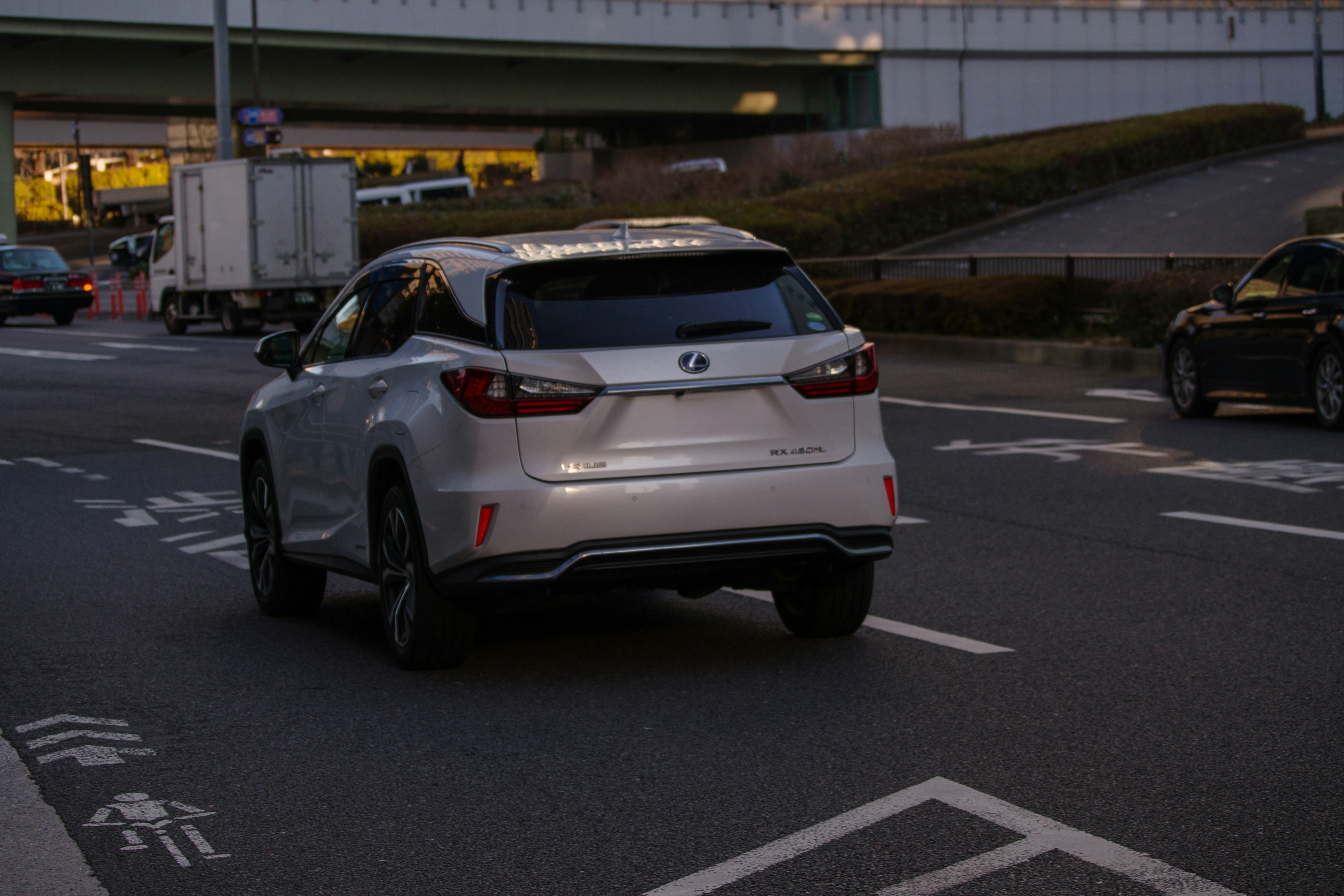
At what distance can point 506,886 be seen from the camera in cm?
433

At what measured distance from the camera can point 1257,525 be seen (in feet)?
32.5

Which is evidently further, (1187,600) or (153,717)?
(1187,600)

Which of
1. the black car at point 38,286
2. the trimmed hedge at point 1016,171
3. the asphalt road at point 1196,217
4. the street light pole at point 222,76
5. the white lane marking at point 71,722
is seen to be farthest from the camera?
the trimmed hedge at point 1016,171

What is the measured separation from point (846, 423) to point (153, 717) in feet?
9.02

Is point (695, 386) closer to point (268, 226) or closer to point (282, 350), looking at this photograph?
point (282, 350)

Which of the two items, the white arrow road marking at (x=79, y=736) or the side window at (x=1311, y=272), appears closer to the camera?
the white arrow road marking at (x=79, y=736)

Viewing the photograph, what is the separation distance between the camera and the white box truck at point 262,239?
114ft

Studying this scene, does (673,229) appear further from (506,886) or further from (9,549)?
(9,549)

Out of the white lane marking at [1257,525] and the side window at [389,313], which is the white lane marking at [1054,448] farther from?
the side window at [389,313]

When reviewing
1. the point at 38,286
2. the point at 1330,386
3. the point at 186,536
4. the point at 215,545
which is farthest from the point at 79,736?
the point at 38,286

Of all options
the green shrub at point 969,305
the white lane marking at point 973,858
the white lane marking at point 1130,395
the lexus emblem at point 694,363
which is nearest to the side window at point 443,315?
the lexus emblem at point 694,363

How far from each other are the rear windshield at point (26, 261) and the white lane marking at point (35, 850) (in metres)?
37.3

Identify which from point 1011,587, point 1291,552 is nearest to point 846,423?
point 1011,587

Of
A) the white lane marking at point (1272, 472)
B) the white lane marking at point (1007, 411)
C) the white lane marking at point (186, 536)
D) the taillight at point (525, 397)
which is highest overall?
the taillight at point (525, 397)
